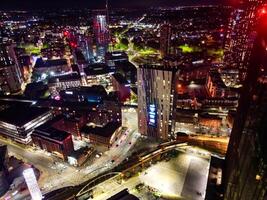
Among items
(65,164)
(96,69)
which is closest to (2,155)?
(65,164)

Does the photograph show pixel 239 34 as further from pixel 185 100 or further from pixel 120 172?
pixel 120 172

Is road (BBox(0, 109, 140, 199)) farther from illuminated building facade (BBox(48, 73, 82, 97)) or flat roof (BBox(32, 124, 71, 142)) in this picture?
illuminated building facade (BBox(48, 73, 82, 97))

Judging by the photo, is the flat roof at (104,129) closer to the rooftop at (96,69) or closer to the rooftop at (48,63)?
the rooftop at (96,69)

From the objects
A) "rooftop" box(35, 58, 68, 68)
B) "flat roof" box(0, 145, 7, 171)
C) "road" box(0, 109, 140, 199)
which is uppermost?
"rooftop" box(35, 58, 68, 68)

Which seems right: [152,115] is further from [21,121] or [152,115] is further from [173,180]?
[21,121]

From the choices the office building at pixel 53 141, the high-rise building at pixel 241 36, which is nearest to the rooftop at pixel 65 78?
the office building at pixel 53 141

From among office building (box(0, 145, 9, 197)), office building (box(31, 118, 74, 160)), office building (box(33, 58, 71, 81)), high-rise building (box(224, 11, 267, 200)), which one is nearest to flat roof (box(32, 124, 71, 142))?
office building (box(31, 118, 74, 160))
